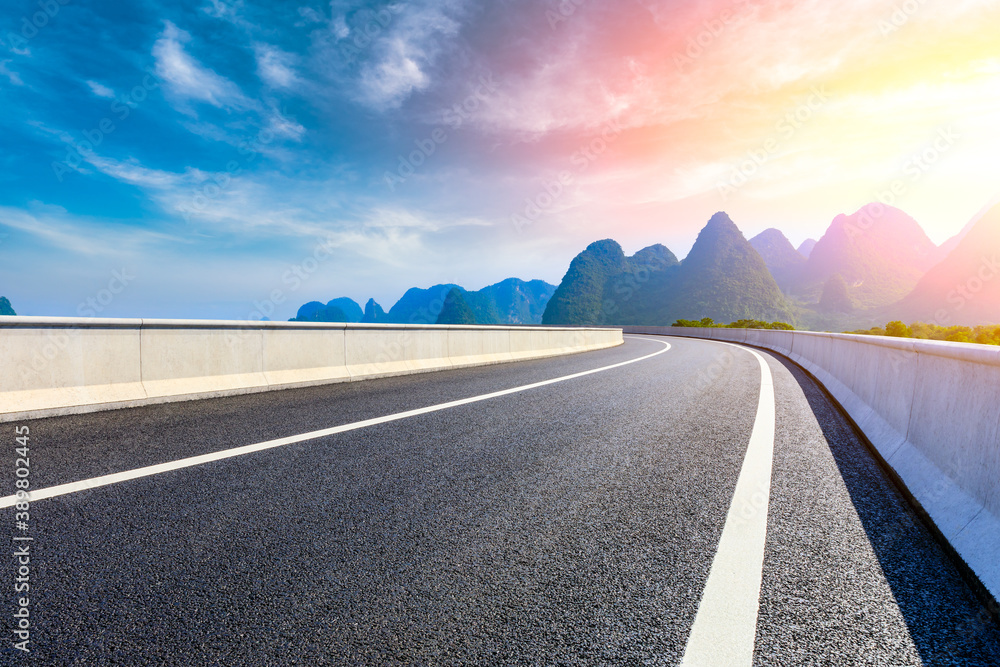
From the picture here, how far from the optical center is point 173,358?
278 inches

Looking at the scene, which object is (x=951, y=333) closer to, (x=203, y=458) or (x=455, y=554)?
(x=455, y=554)

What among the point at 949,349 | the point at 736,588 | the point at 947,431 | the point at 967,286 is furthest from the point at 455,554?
the point at 967,286

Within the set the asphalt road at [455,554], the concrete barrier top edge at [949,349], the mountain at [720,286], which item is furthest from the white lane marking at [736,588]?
the mountain at [720,286]

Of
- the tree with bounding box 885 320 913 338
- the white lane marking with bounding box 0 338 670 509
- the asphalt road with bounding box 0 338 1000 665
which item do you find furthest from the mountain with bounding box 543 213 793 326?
the asphalt road with bounding box 0 338 1000 665

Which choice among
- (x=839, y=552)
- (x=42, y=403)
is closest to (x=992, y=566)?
(x=839, y=552)

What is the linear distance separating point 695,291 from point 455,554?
163 meters

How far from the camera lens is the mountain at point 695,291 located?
147m

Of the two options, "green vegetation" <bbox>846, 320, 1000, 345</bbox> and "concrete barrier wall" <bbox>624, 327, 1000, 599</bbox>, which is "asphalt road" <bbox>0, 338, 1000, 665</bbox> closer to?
"concrete barrier wall" <bbox>624, 327, 1000, 599</bbox>

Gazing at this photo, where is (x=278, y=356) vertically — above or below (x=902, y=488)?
above

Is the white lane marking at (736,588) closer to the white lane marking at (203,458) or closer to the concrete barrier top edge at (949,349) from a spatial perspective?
the concrete barrier top edge at (949,349)

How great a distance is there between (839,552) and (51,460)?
5613 mm

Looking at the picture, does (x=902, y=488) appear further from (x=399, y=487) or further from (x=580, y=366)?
(x=580, y=366)

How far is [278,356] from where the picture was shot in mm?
8469

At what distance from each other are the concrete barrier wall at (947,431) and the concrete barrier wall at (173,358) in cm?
795
